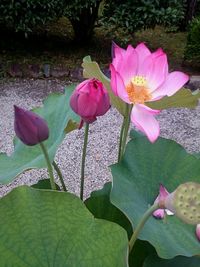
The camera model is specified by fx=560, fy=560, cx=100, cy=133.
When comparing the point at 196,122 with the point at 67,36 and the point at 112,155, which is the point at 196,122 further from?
the point at 67,36

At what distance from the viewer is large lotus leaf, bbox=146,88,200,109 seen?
98cm

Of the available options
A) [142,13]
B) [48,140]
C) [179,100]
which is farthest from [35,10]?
[179,100]

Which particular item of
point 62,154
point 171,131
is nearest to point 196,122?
point 171,131

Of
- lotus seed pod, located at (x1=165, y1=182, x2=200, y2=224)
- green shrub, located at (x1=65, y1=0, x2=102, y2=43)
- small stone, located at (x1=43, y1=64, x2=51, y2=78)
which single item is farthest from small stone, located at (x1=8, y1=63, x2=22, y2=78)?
lotus seed pod, located at (x1=165, y1=182, x2=200, y2=224)

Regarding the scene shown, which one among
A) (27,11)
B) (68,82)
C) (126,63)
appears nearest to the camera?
(126,63)

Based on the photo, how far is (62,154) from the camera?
362 cm

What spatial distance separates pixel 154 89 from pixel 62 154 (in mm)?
2729

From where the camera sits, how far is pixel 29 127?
85 cm

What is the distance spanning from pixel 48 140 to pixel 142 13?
3.64 meters

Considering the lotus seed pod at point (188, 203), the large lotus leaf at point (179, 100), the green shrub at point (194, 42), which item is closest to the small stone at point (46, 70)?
the green shrub at point (194, 42)

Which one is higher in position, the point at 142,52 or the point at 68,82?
the point at 142,52

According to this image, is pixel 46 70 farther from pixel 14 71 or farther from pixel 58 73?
pixel 14 71

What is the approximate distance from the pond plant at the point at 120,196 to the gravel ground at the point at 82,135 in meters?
2.22

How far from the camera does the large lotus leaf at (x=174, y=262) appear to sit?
0.84 metres
